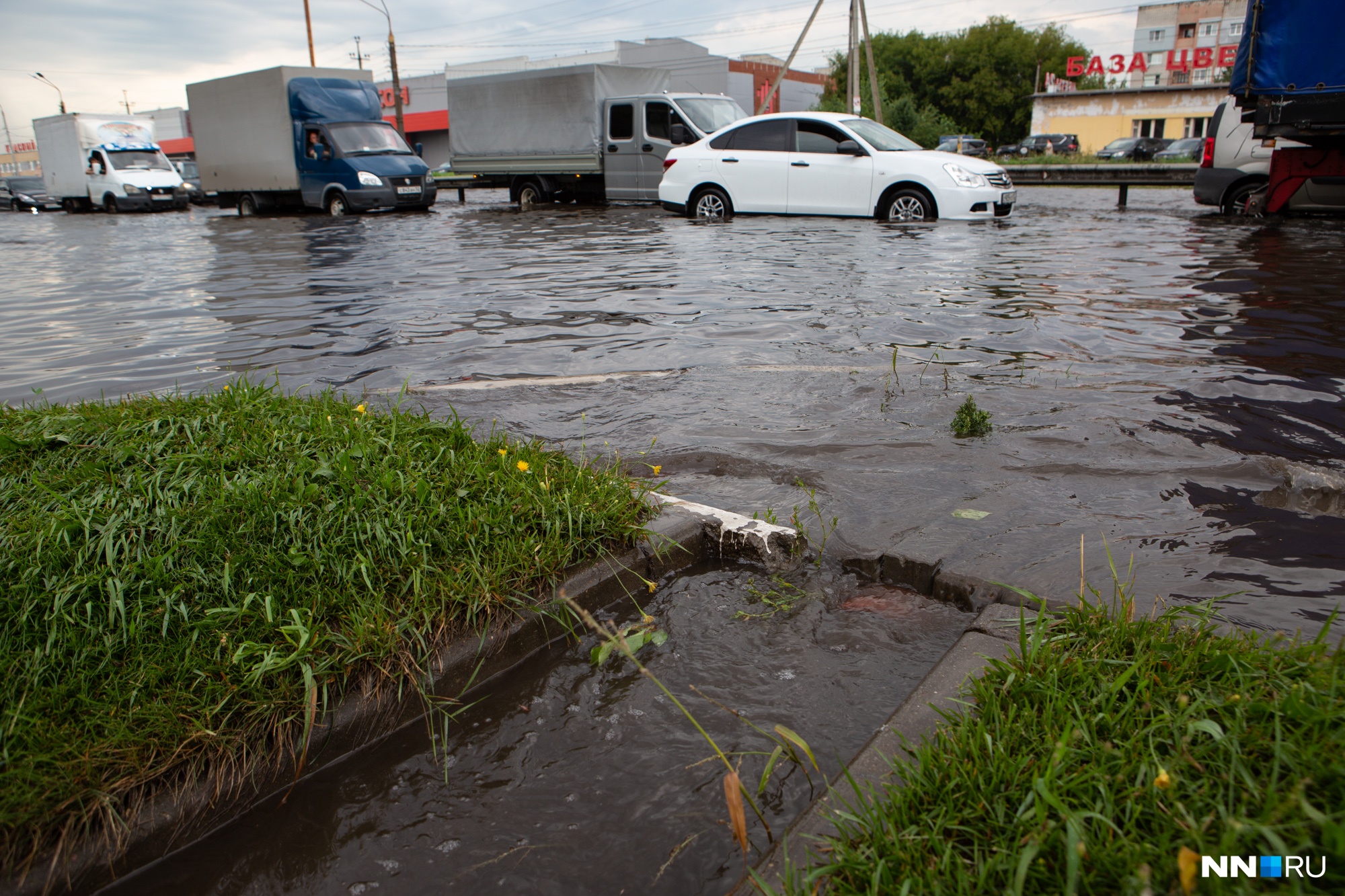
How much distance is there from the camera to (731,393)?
16.5 feet

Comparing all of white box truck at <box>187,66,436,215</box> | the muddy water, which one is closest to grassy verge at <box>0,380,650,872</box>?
the muddy water

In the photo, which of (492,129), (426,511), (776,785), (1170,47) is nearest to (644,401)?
(426,511)

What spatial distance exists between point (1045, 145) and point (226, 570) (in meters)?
55.5

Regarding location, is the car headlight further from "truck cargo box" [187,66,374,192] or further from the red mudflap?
"truck cargo box" [187,66,374,192]

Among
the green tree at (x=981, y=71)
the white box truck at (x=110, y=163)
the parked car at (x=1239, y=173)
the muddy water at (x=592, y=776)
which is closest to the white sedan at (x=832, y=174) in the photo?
the parked car at (x=1239, y=173)

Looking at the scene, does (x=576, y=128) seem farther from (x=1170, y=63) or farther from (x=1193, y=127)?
(x=1170, y=63)

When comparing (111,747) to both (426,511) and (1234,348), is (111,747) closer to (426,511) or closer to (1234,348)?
(426,511)

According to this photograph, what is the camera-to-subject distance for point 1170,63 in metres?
56.8

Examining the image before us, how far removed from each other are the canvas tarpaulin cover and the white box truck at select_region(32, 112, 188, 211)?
43.1ft

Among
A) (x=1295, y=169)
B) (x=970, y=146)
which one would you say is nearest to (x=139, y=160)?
(x=1295, y=169)

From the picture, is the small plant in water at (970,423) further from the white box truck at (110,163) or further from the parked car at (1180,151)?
the parked car at (1180,151)

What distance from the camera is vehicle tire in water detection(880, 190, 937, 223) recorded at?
1284 centimetres

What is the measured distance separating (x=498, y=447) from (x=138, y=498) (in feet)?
3.81

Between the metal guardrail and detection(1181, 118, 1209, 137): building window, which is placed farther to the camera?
detection(1181, 118, 1209, 137): building window
